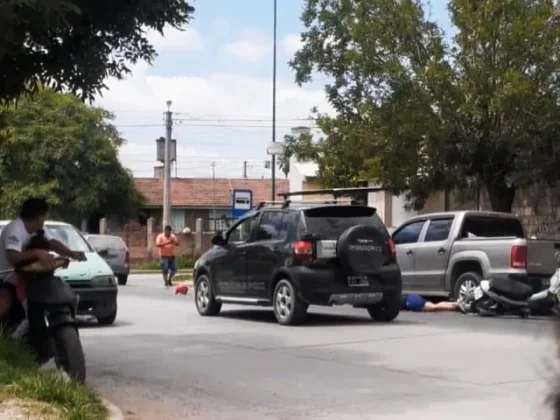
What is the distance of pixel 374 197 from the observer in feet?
104

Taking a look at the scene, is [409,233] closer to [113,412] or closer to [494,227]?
[494,227]

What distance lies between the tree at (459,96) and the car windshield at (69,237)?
9014 mm

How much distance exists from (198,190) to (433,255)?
5122 centimetres

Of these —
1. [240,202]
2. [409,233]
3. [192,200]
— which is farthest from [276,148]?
[192,200]

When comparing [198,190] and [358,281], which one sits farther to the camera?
[198,190]

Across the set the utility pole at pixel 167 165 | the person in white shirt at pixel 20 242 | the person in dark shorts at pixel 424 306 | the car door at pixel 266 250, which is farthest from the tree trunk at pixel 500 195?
the utility pole at pixel 167 165

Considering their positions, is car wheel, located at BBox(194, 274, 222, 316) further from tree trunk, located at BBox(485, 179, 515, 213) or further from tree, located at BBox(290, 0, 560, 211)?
tree trunk, located at BBox(485, 179, 515, 213)

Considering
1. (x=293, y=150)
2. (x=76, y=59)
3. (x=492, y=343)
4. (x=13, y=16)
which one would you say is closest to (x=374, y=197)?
(x=293, y=150)

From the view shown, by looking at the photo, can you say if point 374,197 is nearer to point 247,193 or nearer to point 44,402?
point 247,193

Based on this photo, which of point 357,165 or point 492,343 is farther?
point 357,165

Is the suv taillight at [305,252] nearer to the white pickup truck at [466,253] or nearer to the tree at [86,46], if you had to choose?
the white pickup truck at [466,253]

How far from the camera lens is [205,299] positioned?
18.0m

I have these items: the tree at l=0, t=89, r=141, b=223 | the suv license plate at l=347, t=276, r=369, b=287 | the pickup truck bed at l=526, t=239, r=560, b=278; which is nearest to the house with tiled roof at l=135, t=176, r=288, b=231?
the tree at l=0, t=89, r=141, b=223

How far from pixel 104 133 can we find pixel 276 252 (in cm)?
3381
